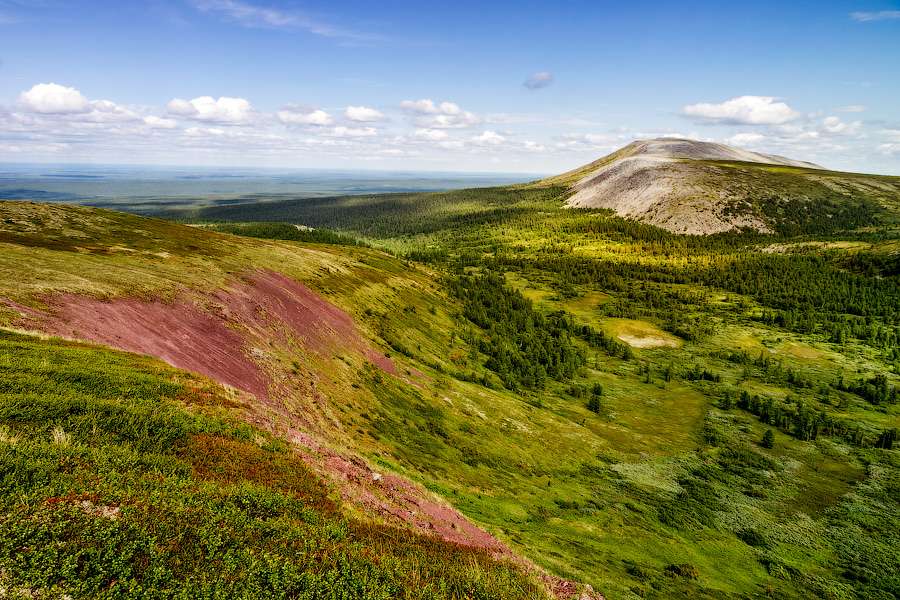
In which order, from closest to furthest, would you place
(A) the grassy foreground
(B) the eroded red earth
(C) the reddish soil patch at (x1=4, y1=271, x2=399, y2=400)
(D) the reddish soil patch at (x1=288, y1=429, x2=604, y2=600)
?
(A) the grassy foreground, (D) the reddish soil patch at (x1=288, y1=429, x2=604, y2=600), (B) the eroded red earth, (C) the reddish soil patch at (x1=4, y1=271, x2=399, y2=400)

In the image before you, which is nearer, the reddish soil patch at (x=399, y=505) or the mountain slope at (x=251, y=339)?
the reddish soil patch at (x=399, y=505)

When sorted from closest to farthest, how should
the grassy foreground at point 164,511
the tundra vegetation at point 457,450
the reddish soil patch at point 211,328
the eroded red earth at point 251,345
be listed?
1. the grassy foreground at point 164,511
2. the tundra vegetation at point 457,450
3. the eroded red earth at point 251,345
4. the reddish soil patch at point 211,328

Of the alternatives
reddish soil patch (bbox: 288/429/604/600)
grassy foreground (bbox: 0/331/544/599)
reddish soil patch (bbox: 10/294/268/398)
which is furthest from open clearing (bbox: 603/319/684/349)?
grassy foreground (bbox: 0/331/544/599)

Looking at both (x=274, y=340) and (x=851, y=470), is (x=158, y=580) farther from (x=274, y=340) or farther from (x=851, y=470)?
(x=851, y=470)

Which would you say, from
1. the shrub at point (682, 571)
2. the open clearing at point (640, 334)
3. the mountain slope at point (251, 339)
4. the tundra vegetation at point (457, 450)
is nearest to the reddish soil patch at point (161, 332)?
the mountain slope at point (251, 339)

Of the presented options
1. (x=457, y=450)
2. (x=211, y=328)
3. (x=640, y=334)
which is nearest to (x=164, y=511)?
(x=211, y=328)

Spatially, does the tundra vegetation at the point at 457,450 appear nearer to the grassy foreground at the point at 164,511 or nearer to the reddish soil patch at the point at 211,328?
the grassy foreground at the point at 164,511

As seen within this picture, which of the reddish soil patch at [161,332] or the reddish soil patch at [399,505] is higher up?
the reddish soil patch at [161,332]

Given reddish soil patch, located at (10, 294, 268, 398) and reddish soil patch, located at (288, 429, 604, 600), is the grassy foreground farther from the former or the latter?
reddish soil patch, located at (10, 294, 268, 398)
